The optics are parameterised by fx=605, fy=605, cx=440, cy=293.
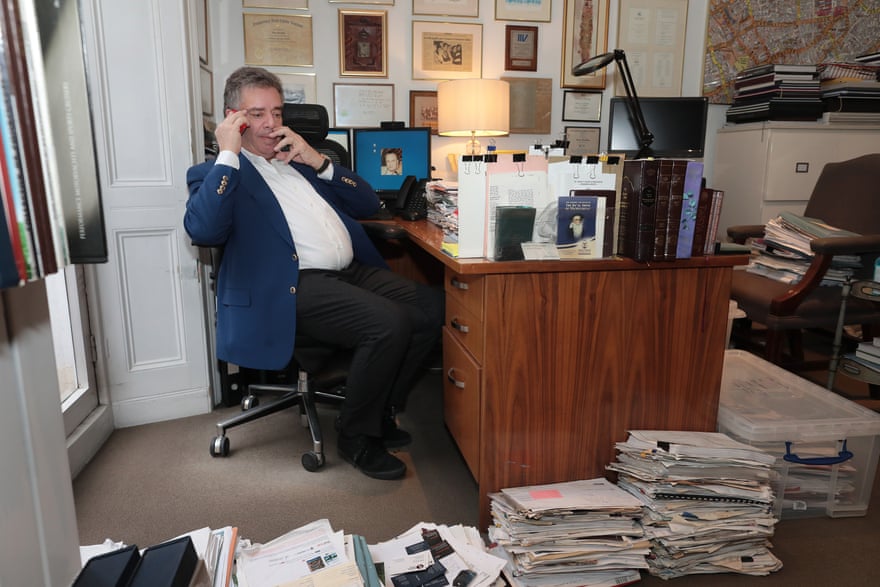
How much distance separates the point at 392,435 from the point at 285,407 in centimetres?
41

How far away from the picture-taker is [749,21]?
139 inches

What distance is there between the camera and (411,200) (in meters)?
2.75

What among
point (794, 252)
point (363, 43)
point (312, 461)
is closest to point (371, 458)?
point (312, 461)

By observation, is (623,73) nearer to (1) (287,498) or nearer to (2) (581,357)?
(2) (581,357)

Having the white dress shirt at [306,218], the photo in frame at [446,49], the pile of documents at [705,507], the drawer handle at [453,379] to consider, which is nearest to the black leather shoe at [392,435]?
the drawer handle at [453,379]

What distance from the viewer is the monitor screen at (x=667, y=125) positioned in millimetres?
3236

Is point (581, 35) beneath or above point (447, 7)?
beneath

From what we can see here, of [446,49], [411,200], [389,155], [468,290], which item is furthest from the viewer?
[446,49]

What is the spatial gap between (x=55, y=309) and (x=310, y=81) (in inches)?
68.2

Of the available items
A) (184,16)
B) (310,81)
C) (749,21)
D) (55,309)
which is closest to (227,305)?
(55,309)

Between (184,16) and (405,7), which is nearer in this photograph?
(184,16)

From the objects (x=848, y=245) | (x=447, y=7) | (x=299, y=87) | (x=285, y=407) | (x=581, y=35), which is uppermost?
(x=447, y=7)

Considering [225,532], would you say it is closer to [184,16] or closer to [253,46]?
[184,16]

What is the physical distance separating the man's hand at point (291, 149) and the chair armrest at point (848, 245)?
1951 mm
